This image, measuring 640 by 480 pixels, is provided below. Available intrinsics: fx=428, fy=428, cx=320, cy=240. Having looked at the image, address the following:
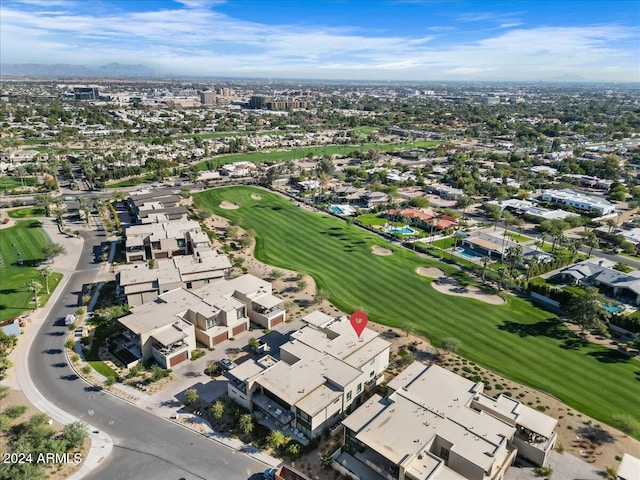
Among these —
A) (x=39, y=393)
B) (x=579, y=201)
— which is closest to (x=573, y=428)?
(x=39, y=393)

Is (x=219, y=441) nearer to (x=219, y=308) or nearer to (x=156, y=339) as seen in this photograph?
(x=156, y=339)

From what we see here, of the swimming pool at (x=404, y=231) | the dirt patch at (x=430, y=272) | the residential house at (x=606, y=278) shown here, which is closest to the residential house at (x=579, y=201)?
the residential house at (x=606, y=278)

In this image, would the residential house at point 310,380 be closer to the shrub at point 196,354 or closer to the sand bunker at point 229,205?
the shrub at point 196,354

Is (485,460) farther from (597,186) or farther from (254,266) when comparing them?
(597,186)

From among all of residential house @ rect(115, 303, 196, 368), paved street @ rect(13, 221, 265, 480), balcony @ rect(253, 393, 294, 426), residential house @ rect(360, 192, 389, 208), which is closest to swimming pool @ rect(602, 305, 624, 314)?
balcony @ rect(253, 393, 294, 426)

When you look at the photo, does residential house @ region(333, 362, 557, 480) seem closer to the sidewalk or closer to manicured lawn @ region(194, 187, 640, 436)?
manicured lawn @ region(194, 187, 640, 436)

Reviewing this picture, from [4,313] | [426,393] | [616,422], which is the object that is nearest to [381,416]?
[426,393]

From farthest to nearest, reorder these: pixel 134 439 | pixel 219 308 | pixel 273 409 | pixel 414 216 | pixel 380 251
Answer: pixel 414 216
pixel 380 251
pixel 219 308
pixel 273 409
pixel 134 439
